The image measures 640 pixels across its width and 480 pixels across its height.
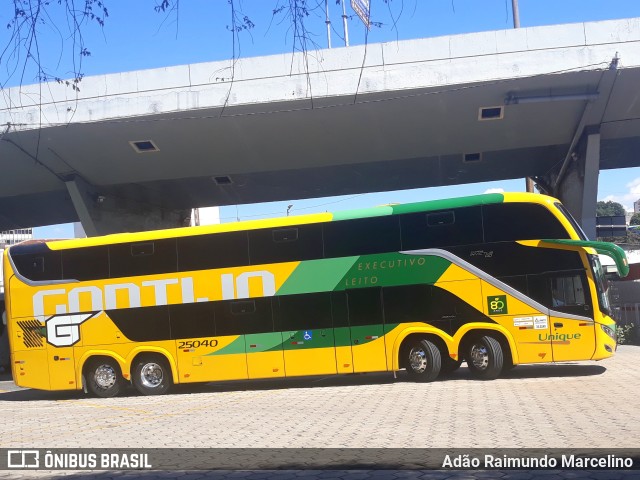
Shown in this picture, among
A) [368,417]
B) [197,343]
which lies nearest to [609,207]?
[197,343]

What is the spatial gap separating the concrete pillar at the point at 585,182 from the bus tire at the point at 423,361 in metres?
11.2

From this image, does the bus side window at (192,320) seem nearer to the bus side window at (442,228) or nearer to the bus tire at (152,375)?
the bus tire at (152,375)

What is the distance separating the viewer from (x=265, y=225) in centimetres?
1658

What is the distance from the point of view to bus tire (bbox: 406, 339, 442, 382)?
51.5 ft

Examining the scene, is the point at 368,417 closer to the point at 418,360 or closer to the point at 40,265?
the point at 418,360

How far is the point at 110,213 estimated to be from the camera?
29.1m

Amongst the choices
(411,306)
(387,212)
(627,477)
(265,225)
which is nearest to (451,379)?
(411,306)

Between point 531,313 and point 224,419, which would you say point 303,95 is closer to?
point 531,313

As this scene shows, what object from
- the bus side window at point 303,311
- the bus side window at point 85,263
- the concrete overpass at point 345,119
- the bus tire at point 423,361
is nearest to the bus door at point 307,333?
the bus side window at point 303,311

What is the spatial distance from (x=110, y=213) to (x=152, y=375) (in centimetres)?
1355

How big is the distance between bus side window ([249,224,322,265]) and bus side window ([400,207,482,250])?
2.02 m

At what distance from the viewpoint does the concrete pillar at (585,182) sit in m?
23.5

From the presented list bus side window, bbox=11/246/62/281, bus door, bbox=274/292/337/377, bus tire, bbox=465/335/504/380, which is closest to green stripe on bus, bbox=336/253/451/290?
bus door, bbox=274/292/337/377

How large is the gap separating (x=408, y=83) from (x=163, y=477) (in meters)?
15.2
